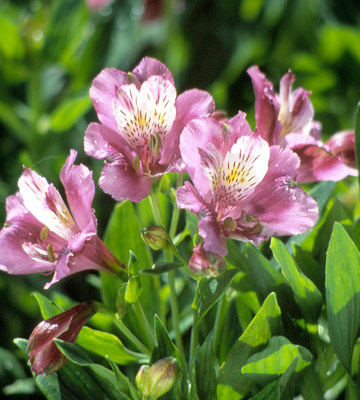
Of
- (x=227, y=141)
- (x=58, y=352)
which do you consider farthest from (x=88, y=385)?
(x=227, y=141)

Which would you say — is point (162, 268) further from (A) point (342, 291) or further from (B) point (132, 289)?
(A) point (342, 291)

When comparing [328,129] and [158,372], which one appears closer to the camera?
[158,372]

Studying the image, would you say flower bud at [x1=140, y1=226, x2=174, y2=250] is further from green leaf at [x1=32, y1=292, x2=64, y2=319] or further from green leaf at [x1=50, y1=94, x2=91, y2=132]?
green leaf at [x1=50, y1=94, x2=91, y2=132]

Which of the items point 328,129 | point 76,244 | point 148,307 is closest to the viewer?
point 76,244

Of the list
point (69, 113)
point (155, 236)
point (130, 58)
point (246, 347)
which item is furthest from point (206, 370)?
point (130, 58)

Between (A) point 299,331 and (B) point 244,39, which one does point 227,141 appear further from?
(B) point 244,39

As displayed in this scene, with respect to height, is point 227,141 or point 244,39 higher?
point 227,141


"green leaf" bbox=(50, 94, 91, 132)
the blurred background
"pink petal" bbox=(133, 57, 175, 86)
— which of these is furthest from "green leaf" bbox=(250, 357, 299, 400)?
"green leaf" bbox=(50, 94, 91, 132)
